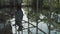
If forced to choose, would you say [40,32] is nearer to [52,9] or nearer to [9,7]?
[52,9]

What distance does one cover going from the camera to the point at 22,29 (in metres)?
3.68

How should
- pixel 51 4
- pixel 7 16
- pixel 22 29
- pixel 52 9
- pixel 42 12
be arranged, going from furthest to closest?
pixel 7 16 < pixel 22 29 < pixel 42 12 < pixel 52 9 < pixel 51 4

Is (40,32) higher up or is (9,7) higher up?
(9,7)

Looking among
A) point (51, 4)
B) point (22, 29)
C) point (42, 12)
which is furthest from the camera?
point (22, 29)

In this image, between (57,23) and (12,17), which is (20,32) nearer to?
(12,17)

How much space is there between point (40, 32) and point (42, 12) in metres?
0.34

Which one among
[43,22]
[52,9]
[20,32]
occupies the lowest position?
[20,32]

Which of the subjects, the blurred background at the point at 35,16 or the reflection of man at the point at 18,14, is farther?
the reflection of man at the point at 18,14

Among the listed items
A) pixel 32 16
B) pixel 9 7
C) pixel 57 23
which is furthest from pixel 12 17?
pixel 57 23

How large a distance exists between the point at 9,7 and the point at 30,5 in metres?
0.48

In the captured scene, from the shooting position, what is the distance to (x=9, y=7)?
3.75 metres

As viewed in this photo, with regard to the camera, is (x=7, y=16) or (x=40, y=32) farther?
(x=7, y=16)

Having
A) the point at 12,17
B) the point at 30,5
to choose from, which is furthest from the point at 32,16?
the point at 12,17

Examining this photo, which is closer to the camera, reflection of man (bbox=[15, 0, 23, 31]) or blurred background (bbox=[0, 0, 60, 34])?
blurred background (bbox=[0, 0, 60, 34])
